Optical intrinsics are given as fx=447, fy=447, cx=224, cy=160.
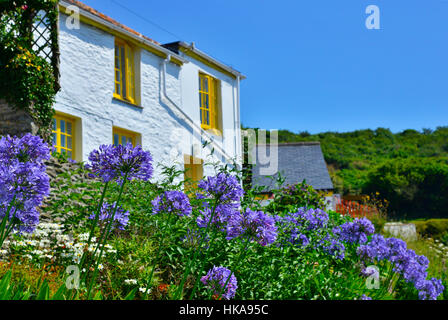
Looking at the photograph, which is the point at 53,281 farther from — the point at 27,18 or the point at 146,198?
the point at 27,18

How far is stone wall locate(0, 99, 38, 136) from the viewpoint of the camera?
26.3 feet

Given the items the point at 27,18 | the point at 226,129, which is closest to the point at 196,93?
the point at 226,129

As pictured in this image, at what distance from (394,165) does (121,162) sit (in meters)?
33.0

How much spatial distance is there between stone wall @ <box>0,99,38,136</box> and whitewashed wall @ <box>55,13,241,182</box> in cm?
144

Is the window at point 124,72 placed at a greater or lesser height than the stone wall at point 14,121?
greater

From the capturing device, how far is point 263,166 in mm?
21141

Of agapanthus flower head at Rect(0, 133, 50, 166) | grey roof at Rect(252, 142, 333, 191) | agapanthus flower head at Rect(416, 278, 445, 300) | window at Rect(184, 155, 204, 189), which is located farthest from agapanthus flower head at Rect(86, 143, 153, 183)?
grey roof at Rect(252, 142, 333, 191)

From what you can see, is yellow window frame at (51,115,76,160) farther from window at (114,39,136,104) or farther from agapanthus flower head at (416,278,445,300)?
agapanthus flower head at (416,278,445,300)

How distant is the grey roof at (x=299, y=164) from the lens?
21469mm

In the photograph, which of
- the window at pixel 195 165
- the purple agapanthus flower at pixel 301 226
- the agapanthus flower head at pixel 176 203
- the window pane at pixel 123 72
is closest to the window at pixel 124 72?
the window pane at pixel 123 72

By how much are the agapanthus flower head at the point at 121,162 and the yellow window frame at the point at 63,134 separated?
750cm

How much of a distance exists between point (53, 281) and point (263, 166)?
17698 mm

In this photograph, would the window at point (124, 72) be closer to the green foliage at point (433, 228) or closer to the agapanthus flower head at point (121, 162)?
the agapanthus flower head at point (121, 162)

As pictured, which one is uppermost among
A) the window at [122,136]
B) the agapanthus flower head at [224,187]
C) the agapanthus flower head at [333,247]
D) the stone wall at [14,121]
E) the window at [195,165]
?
the window at [122,136]
